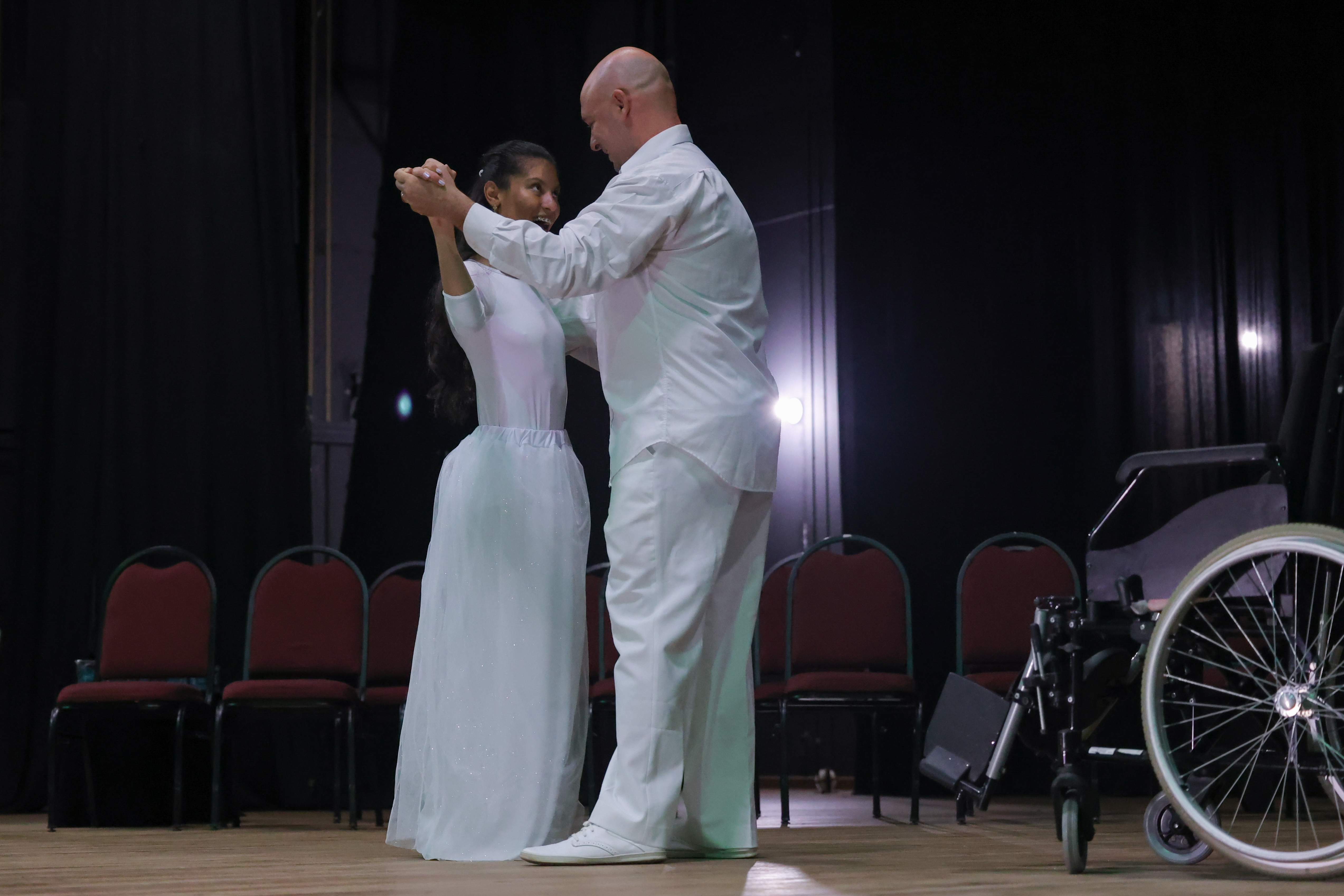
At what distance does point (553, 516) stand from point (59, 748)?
2414 millimetres

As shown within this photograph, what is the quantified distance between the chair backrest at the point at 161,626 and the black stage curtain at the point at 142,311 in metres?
0.39

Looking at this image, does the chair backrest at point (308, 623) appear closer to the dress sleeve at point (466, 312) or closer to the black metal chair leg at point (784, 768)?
the black metal chair leg at point (784, 768)

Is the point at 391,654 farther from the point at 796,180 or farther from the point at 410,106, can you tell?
the point at 796,180

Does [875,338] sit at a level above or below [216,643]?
above

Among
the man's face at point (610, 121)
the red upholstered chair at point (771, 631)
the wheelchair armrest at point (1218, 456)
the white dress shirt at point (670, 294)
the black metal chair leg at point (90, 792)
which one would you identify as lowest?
the black metal chair leg at point (90, 792)

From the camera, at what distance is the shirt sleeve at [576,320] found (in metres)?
2.81

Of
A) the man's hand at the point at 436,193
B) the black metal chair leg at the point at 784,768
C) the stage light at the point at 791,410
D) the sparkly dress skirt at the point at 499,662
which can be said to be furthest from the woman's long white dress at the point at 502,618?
the stage light at the point at 791,410

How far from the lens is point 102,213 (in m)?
5.02

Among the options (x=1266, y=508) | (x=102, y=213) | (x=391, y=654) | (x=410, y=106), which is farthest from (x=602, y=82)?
(x=410, y=106)

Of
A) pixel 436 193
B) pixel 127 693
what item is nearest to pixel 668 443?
pixel 436 193

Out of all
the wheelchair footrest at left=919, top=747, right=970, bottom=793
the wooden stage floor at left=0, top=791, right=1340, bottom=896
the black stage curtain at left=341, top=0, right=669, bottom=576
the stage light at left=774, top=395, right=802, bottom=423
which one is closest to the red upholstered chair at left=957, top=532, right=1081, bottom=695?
the wooden stage floor at left=0, top=791, right=1340, bottom=896

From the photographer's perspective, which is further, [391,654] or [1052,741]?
[391,654]

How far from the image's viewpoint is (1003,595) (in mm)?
4598

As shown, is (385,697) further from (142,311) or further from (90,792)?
(142,311)
